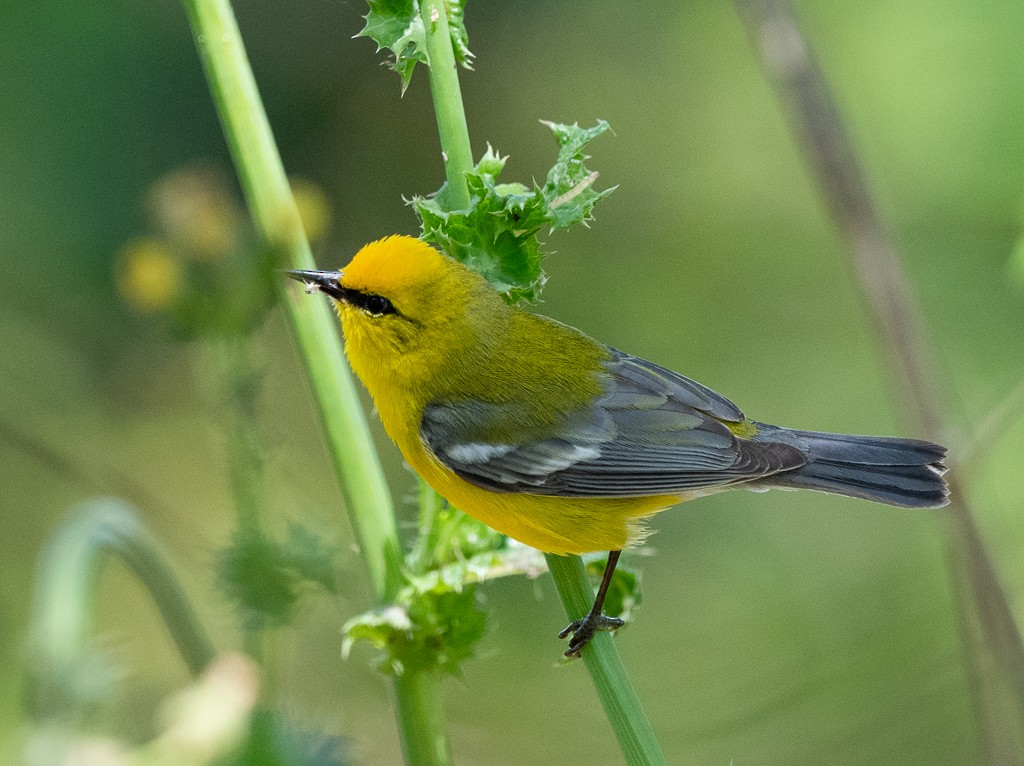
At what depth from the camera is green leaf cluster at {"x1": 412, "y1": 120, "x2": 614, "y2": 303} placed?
1.98 metres

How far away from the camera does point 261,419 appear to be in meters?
1.36

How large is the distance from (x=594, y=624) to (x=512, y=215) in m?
0.77

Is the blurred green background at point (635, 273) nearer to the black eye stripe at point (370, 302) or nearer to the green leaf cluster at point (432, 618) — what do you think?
the black eye stripe at point (370, 302)

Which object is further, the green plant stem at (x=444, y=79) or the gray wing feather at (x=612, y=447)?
the gray wing feather at (x=612, y=447)

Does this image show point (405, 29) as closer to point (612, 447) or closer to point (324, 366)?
point (324, 366)

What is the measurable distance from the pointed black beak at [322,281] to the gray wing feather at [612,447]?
15.3 inches

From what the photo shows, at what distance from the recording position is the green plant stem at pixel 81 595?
1582 millimetres

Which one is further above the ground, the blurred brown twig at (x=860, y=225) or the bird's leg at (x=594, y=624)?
the blurred brown twig at (x=860, y=225)

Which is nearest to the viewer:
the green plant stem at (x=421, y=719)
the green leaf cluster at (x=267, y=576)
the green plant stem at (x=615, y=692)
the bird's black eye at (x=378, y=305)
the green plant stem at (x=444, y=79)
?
the green leaf cluster at (x=267, y=576)

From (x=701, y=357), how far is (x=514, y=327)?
304 cm

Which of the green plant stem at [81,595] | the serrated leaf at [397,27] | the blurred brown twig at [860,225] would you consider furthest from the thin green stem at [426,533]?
the blurred brown twig at [860,225]

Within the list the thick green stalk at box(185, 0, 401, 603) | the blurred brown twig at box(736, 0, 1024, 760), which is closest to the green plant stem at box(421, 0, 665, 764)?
the thick green stalk at box(185, 0, 401, 603)

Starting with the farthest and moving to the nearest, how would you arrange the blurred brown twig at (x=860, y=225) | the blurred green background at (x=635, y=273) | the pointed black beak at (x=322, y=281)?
the blurred green background at (x=635, y=273) < the blurred brown twig at (x=860, y=225) < the pointed black beak at (x=322, y=281)

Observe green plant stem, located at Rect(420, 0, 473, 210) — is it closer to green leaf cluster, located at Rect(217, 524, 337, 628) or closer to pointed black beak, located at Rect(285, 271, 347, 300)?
pointed black beak, located at Rect(285, 271, 347, 300)
